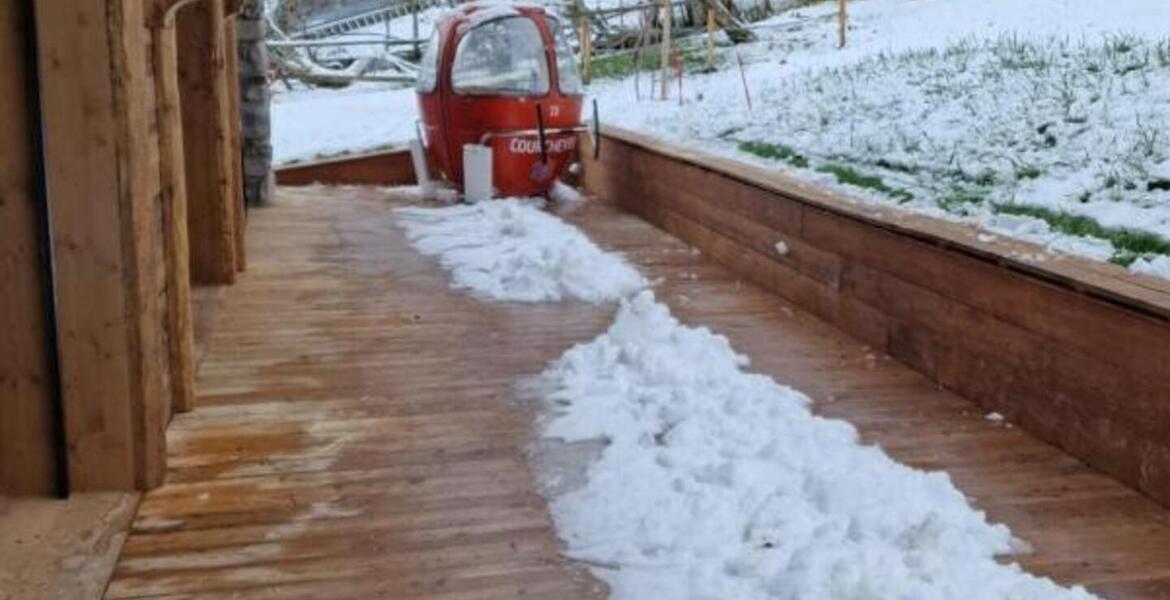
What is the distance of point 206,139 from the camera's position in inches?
223

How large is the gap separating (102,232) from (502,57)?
600cm

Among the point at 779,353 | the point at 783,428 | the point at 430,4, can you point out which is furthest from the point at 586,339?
the point at 430,4

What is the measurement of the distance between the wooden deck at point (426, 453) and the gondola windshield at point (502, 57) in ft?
9.86

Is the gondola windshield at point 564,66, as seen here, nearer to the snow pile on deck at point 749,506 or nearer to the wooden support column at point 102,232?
the snow pile on deck at point 749,506

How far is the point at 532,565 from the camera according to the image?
117 inches

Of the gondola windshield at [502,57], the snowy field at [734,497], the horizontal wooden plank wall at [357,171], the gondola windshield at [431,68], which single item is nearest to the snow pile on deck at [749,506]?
the snowy field at [734,497]

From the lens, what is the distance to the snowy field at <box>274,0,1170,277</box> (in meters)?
5.18

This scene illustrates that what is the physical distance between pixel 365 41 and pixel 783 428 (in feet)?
65.7

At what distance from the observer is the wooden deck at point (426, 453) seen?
294 centimetres

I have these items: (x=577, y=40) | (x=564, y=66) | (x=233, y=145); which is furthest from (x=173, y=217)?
(x=577, y=40)

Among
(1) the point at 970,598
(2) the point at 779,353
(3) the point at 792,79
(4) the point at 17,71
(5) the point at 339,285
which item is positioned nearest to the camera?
(1) the point at 970,598

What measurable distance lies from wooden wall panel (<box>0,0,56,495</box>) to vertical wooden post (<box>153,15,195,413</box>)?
1.80 feet

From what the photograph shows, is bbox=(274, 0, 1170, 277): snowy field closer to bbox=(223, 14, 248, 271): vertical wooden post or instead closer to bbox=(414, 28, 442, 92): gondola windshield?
bbox=(414, 28, 442, 92): gondola windshield

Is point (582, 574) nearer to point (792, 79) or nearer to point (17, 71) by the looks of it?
point (17, 71)
